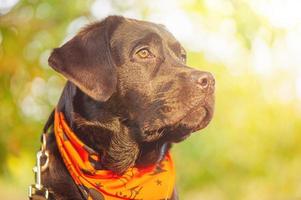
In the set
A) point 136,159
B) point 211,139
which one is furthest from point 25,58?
point 136,159

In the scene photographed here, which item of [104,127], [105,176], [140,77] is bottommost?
[105,176]

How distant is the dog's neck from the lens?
50.6 inches

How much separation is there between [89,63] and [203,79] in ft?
0.82

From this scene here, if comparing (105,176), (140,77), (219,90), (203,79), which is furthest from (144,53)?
(219,90)

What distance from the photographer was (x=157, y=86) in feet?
4.15

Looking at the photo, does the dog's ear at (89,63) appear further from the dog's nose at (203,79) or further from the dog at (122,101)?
the dog's nose at (203,79)

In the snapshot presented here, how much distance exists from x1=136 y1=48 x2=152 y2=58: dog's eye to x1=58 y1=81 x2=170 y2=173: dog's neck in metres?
0.11

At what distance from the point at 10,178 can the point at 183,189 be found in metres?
0.65

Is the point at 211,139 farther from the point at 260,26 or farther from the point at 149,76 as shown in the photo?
the point at 149,76

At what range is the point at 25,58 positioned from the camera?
2.11 m

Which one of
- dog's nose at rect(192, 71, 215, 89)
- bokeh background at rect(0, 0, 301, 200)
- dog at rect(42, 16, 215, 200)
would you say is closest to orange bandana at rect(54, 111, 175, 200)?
dog at rect(42, 16, 215, 200)

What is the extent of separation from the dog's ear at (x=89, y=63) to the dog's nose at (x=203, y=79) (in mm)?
179

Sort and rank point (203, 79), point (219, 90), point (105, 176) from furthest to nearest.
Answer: point (219, 90) → point (105, 176) → point (203, 79)

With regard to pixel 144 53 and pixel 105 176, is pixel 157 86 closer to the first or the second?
pixel 144 53
